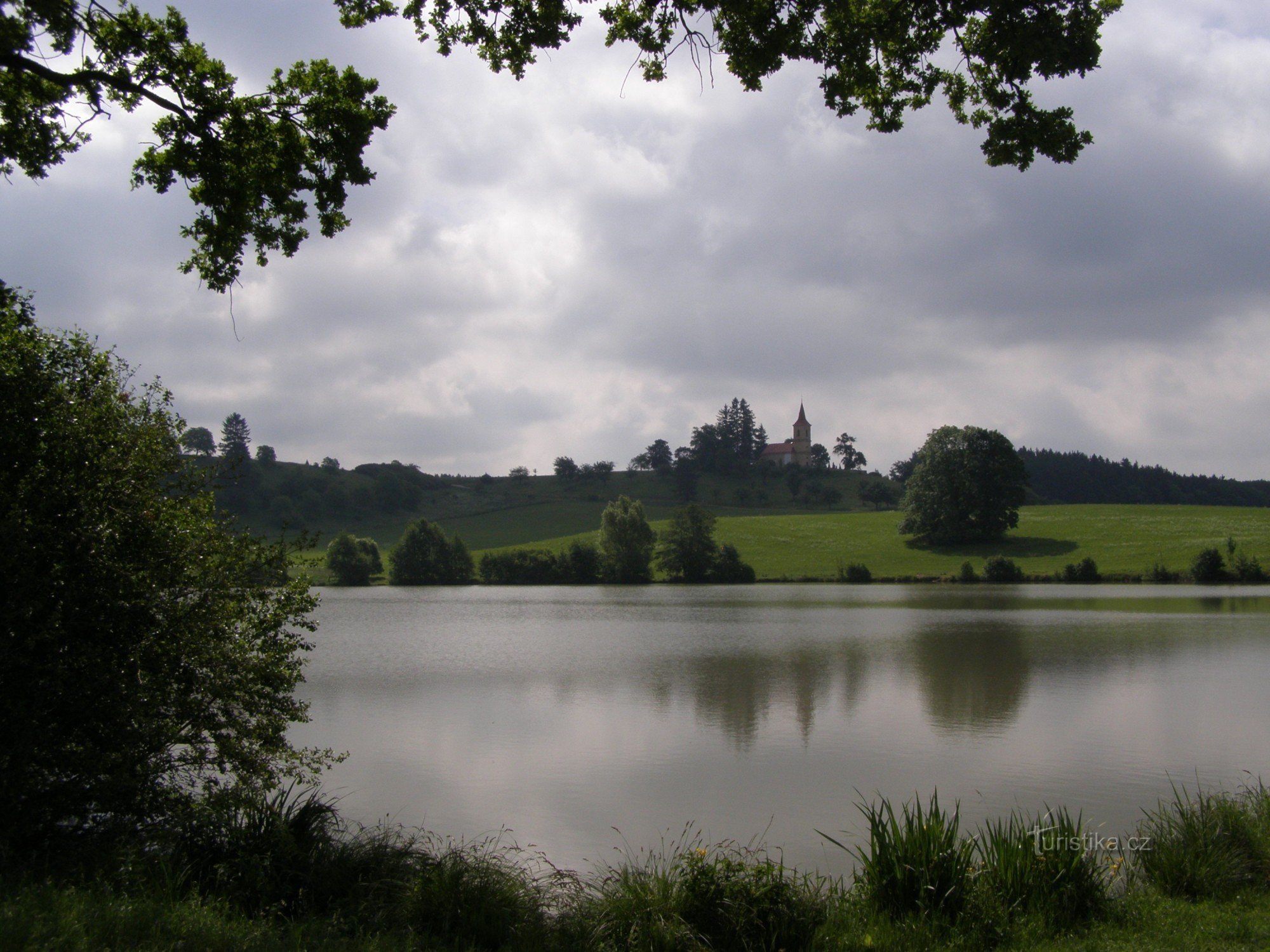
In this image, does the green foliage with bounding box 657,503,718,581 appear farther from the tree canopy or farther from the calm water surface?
the tree canopy

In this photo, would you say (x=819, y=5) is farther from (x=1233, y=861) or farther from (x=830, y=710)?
(x=830, y=710)

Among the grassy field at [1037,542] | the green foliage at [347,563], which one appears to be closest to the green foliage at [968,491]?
the grassy field at [1037,542]

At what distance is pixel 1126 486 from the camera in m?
138

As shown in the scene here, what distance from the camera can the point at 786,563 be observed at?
7806cm

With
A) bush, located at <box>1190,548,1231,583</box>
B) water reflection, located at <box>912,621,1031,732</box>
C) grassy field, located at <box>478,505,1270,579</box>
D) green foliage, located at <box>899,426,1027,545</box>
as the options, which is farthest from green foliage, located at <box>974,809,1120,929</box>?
green foliage, located at <box>899,426,1027,545</box>

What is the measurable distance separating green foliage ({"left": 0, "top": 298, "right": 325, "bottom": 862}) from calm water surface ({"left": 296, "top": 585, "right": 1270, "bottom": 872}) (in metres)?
2.64

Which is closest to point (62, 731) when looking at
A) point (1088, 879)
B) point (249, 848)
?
point (249, 848)

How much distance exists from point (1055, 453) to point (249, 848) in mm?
164326

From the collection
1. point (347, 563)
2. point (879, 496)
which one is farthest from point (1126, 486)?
point (347, 563)

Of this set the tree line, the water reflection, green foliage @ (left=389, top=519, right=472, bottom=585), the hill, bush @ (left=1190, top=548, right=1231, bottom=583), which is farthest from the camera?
the hill

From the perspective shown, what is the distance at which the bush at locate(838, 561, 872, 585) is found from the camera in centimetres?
7044

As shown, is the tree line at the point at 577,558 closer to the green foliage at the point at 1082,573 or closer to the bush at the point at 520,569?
the bush at the point at 520,569

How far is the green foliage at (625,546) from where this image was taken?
80562 mm

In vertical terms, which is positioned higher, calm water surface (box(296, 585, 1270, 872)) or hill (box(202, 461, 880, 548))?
hill (box(202, 461, 880, 548))
